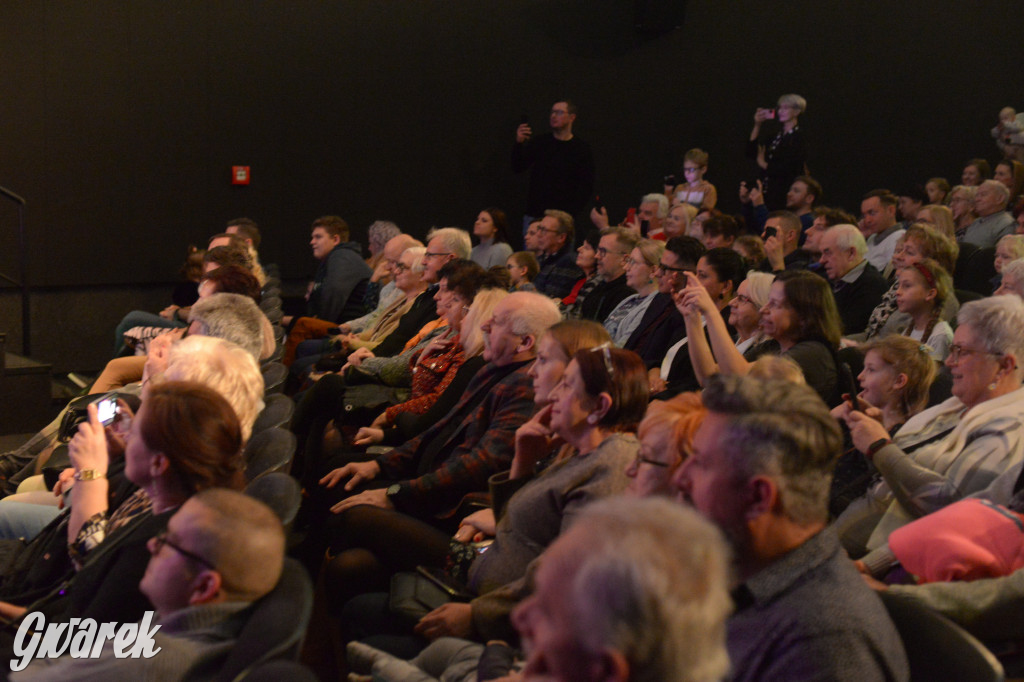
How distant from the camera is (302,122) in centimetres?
768

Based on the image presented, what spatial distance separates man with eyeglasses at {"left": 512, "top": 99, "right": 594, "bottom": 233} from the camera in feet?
26.0

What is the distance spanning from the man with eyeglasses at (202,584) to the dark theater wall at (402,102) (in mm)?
6069

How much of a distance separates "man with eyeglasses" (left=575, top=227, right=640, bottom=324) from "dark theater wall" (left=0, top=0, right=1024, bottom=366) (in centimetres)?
374

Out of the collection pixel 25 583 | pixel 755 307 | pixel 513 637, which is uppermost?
pixel 755 307

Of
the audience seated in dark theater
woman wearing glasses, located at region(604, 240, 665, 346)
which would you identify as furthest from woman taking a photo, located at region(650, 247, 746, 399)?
the audience seated in dark theater

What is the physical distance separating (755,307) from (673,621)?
2788 mm

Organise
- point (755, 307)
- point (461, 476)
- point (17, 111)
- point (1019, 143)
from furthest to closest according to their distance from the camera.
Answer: point (1019, 143)
point (17, 111)
point (755, 307)
point (461, 476)

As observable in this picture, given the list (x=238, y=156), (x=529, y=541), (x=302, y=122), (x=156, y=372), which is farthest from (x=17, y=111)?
(x=529, y=541)

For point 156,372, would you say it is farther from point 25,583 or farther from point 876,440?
point 876,440

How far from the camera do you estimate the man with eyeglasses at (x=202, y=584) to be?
51.8 inches

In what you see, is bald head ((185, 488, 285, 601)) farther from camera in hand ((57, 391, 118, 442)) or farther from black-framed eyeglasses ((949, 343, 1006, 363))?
black-framed eyeglasses ((949, 343, 1006, 363))

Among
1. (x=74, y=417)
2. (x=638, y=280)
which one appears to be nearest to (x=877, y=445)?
(x=638, y=280)

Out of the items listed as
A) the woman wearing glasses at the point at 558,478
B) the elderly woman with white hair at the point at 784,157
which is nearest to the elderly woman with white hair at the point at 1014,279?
the woman wearing glasses at the point at 558,478

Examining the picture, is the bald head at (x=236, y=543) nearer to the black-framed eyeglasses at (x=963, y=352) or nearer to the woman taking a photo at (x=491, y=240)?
the black-framed eyeglasses at (x=963, y=352)
